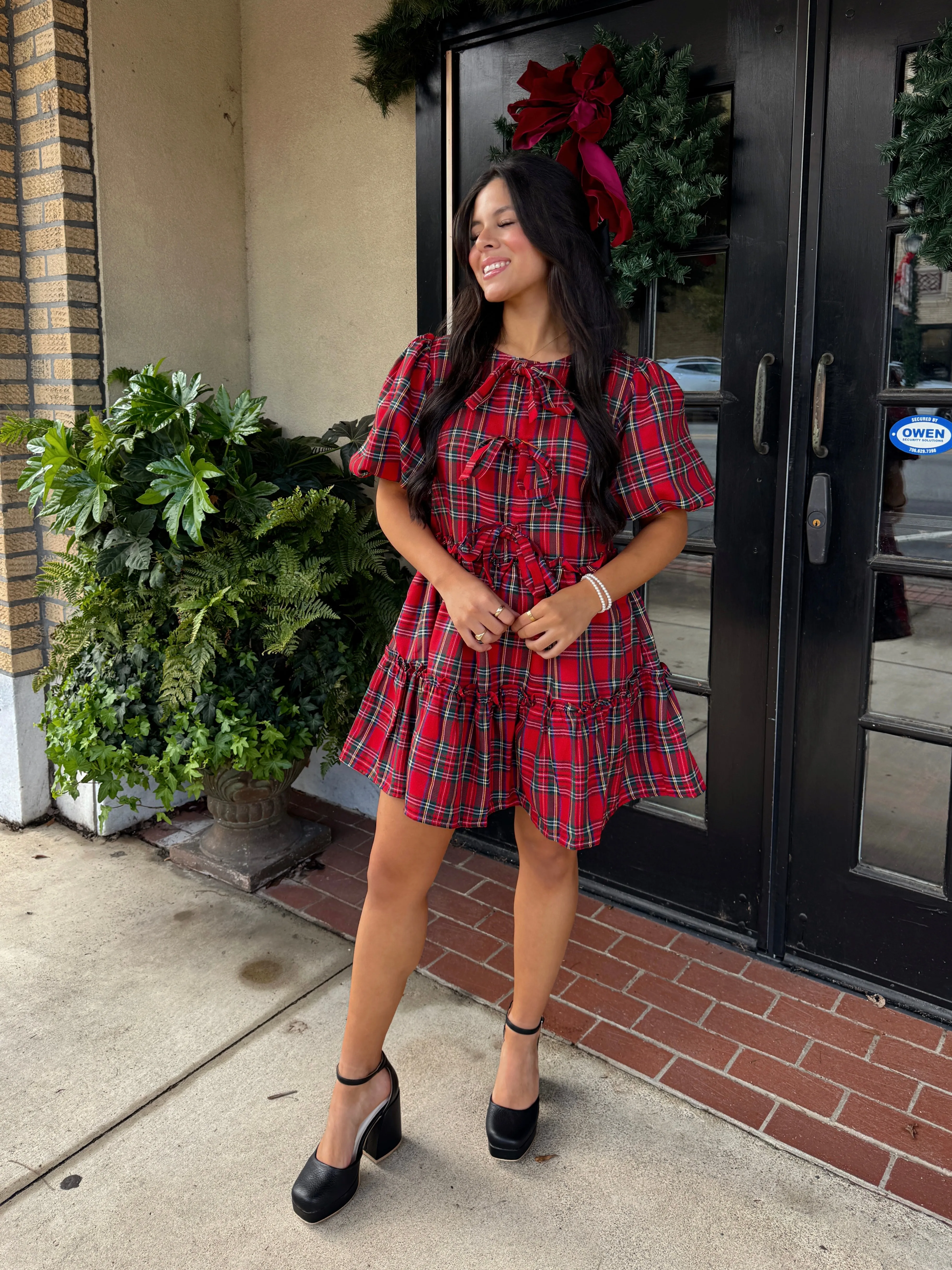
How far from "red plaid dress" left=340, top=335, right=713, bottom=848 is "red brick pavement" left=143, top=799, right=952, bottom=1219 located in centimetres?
77

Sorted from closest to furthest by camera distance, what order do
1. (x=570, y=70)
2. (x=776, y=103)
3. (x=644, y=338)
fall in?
(x=776, y=103) → (x=570, y=70) → (x=644, y=338)

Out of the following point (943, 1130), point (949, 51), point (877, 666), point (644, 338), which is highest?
point (949, 51)

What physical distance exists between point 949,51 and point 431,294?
55.1 inches

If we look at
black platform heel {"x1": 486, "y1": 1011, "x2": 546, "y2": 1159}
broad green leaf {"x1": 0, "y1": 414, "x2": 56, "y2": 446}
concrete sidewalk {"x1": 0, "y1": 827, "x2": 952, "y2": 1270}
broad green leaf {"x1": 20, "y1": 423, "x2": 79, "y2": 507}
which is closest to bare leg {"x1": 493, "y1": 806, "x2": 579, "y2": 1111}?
black platform heel {"x1": 486, "y1": 1011, "x2": 546, "y2": 1159}

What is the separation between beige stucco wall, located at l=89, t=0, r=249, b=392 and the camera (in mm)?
2861

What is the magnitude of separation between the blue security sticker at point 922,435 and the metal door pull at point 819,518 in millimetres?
168

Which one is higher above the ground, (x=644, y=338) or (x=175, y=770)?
(x=644, y=338)

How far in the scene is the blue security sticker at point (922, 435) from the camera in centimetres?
209

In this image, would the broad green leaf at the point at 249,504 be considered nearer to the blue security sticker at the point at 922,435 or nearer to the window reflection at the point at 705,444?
the window reflection at the point at 705,444

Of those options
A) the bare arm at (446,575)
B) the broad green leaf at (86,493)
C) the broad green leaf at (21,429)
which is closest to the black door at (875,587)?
the bare arm at (446,575)

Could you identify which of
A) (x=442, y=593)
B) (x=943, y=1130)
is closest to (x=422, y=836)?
(x=442, y=593)

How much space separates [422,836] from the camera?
169 centimetres

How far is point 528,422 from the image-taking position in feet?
5.43

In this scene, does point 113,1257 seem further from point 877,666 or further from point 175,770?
point 877,666
